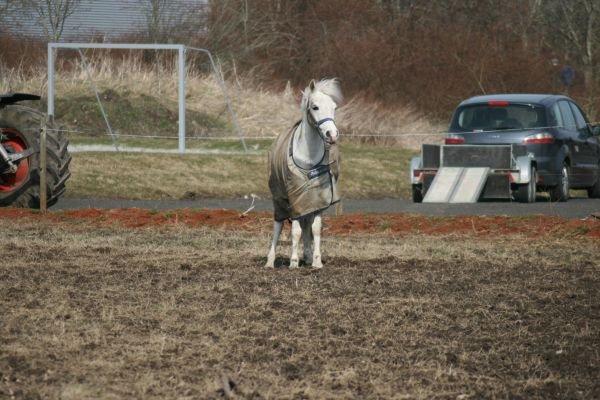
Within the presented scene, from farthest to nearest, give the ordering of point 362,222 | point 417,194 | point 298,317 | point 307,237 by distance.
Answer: point 417,194 → point 362,222 → point 307,237 → point 298,317

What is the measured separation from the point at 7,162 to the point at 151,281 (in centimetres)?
830

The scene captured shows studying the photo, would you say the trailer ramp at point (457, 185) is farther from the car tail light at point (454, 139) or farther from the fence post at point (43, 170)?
the fence post at point (43, 170)

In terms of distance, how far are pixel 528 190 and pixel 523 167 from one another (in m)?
0.56

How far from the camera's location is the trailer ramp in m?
21.8

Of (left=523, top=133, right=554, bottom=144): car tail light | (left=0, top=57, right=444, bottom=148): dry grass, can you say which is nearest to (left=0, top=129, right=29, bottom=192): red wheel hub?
(left=523, top=133, right=554, bottom=144): car tail light

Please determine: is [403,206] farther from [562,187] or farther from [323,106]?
[323,106]

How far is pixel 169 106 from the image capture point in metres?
39.3

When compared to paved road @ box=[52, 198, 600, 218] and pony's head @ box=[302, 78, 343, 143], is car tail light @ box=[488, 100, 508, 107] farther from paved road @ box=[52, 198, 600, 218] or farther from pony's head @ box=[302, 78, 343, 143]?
pony's head @ box=[302, 78, 343, 143]

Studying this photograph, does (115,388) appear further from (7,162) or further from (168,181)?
(168,181)

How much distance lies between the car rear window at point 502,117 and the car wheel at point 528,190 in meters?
0.88

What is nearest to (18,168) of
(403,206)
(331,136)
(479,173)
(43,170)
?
(43,170)

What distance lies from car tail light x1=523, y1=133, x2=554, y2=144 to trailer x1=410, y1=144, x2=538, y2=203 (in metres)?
0.23

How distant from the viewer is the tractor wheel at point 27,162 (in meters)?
20.0

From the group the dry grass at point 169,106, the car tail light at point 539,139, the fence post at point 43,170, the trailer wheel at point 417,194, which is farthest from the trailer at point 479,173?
the dry grass at point 169,106
